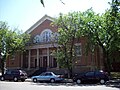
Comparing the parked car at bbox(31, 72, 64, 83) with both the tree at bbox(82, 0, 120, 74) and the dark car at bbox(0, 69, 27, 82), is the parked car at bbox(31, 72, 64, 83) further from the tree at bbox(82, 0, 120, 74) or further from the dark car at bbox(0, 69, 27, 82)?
the tree at bbox(82, 0, 120, 74)

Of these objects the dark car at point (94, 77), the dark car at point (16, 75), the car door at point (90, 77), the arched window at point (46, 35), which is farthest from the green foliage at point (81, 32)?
the arched window at point (46, 35)

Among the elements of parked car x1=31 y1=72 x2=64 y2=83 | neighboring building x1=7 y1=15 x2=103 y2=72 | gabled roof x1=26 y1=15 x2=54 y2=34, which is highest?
gabled roof x1=26 y1=15 x2=54 y2=34

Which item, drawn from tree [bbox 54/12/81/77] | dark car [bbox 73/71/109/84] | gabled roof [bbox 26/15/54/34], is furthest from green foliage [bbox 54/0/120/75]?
gabled roof [bbox 26/15/54/34]

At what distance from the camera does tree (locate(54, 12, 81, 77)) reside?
3506 cm

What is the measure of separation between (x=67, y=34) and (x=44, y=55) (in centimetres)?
1297

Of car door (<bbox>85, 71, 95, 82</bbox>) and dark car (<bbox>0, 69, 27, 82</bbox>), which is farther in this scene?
dark car (<bbox>0, 69, 27, 82</bbox>)

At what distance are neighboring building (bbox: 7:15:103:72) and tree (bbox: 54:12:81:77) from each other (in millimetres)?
5845

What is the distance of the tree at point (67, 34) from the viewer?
1380 inches

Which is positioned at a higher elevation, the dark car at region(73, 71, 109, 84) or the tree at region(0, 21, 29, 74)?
the tree at region(0, 21, 29, 74)

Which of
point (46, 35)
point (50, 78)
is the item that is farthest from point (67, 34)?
point (46, 35)

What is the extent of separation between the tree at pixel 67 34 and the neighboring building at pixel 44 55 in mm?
5845

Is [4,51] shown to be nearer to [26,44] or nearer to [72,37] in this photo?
[26,44]

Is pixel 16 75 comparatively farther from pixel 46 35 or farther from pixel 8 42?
pixel 46 35

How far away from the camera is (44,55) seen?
4728 centimetres
